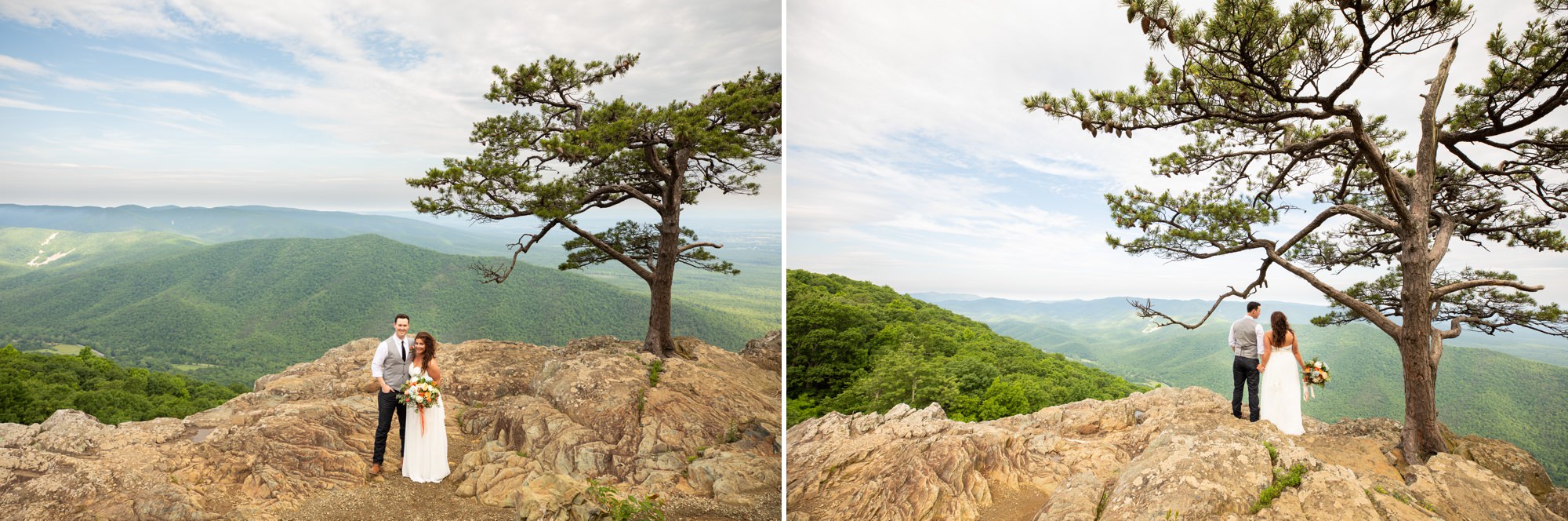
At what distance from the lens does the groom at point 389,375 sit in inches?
154

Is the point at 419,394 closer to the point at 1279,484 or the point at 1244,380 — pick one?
the point at 1279,484

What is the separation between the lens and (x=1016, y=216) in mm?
4273

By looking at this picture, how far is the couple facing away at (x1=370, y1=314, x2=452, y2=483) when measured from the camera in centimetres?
396

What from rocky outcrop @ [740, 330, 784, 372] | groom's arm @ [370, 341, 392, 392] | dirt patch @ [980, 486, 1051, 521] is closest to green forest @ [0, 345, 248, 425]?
groom's arm @ [370, 341, 392, 392]

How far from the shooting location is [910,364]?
14.0 ft

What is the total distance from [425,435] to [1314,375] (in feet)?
20.1

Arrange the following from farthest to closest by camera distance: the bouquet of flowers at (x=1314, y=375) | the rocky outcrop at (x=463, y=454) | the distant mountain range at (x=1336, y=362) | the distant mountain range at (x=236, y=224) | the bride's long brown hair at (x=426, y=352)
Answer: the distant mountain range at (x=236, y=224)
the bride's long brown hair at (x=426, y=352)
the bouquet of flowers at (x=1314, y=375)
the rocky outcrop at (x=463, y=454)
the distant mountain range at (x=1336, y=362)

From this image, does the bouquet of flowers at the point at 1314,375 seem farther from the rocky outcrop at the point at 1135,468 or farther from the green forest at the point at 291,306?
the green forest at the point at 291,306

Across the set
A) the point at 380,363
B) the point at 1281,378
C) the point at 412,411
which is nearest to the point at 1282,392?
the point at 1281,378

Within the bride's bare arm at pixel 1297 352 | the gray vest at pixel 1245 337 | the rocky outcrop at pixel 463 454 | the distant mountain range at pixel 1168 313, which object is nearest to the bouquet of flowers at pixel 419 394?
the rocky outcrop at pixel 463 454

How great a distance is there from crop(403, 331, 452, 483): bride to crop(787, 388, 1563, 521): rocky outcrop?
259 centimetres

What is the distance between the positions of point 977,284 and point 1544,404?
2.90 meters

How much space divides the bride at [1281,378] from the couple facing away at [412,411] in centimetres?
574

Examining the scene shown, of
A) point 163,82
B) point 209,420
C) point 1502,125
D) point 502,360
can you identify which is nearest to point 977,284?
point 1502,125
